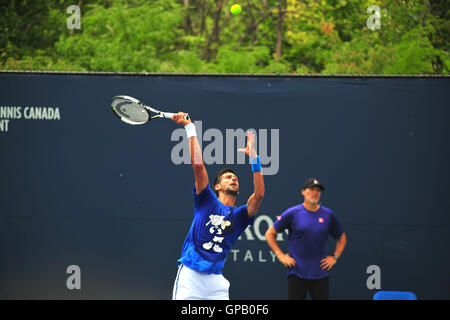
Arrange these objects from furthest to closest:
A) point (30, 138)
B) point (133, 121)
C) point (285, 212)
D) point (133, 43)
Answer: point (133, 43), point (30, 138), point (285, 212), point (133, 121)

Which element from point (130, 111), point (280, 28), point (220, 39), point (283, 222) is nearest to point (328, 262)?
point (283, 222)

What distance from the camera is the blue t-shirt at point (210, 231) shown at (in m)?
4.76

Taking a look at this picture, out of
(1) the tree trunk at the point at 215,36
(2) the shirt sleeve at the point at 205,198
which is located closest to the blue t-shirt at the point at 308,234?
(2) the shirt sleeve at the point at 205,198

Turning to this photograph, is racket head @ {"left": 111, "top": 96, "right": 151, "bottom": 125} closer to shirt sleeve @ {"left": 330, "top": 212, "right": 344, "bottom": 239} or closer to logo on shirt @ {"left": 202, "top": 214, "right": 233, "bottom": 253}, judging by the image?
logo on shirt @ {"left": 202, "top": 214, "right": 233, "bottom": 253}

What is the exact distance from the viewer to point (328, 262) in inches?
241

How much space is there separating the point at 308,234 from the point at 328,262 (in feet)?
1.28

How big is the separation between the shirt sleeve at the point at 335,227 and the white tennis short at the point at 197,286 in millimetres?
1806

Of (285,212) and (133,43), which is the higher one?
(133,43)

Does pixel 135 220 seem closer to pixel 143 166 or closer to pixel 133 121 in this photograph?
pixel 143 166

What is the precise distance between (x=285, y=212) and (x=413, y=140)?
1691 millimetres

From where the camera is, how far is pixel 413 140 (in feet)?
21.0

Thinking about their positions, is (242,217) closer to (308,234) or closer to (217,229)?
(217,229)

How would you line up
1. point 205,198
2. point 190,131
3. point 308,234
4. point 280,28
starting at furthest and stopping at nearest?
point 280,28
point 308,234
point 205,198
point 190,131

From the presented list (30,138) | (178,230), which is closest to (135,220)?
(178,230)
